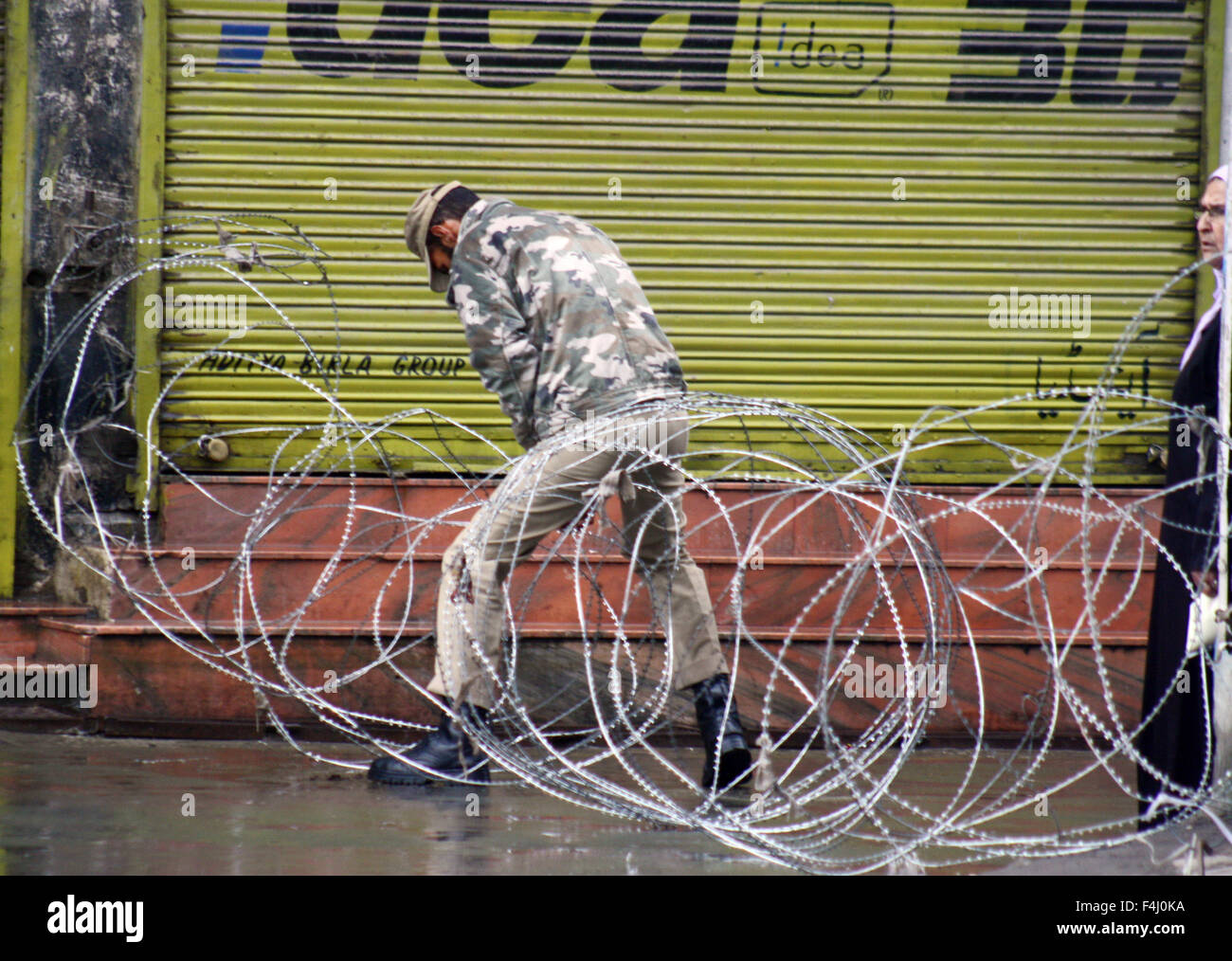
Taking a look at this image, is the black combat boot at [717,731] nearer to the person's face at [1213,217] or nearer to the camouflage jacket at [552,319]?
the camouflage jacket at [552,319]

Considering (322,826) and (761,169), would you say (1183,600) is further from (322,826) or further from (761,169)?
(761,169)

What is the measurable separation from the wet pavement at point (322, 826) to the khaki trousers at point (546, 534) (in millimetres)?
448

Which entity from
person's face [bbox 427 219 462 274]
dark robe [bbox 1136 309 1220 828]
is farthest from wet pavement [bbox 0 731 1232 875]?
person's face [bbox 427 219 462 274]

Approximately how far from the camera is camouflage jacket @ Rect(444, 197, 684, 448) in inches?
161

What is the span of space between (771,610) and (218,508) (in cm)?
269

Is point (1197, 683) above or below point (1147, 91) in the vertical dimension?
below

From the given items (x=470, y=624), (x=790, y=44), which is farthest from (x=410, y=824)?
(x=790, y=44)

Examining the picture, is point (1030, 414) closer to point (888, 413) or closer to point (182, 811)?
point (888, 413)

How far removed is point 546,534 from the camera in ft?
13.8

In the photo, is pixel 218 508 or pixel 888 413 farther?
pixel 888 413

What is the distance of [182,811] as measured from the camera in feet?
12.6

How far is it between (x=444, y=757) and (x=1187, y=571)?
251cm

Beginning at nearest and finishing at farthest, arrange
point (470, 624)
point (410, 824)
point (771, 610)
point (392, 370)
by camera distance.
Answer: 1. point (410, 824)
2. point (470, 624)
3. point (771, 610)
4. point (392, 370)

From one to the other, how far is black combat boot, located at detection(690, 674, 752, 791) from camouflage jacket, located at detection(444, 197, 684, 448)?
1063 mm
